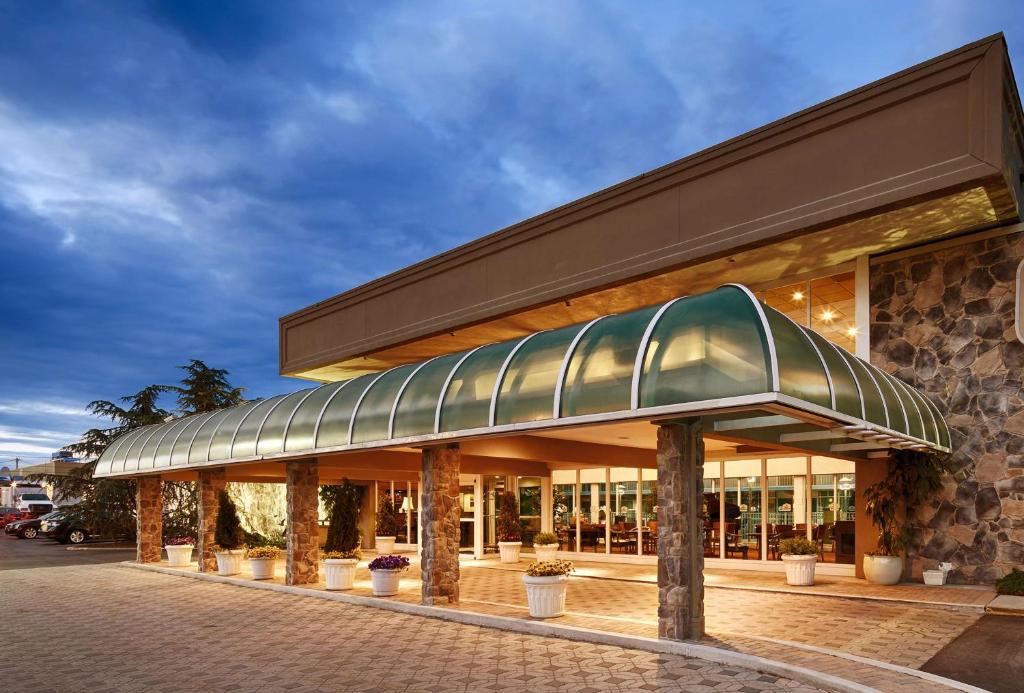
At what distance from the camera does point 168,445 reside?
23.9m

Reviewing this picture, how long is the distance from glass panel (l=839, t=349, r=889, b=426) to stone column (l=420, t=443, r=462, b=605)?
7085 mm

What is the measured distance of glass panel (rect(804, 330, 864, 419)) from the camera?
10.3 meters

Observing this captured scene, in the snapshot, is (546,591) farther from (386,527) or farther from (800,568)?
(386,527)

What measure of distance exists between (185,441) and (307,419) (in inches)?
287

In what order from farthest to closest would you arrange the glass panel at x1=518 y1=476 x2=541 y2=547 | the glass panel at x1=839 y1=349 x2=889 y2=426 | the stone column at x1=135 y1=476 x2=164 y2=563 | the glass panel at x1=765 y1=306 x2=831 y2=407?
the glass panel at x1=518 y1=476 x2=541 y2=547, the stone column at x1=135 y1=476 x2=164 y2=563, the glass panel at x1=839 y1=349 x2=889 y2=426, the glass panel at x1=765 y1=306 x2=831 y2=407

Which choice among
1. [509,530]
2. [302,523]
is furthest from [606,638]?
[509,530]

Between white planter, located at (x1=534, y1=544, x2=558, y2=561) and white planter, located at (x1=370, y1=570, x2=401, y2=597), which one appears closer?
white planter, located at (x1=370, y1=570, x2=401, y2=597)

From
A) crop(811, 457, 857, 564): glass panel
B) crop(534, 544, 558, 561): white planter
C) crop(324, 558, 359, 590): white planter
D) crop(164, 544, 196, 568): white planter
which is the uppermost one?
crop(811, 457, 857, 564): glass panel

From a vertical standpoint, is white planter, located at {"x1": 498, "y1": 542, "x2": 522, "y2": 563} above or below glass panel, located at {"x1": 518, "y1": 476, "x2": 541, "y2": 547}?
below

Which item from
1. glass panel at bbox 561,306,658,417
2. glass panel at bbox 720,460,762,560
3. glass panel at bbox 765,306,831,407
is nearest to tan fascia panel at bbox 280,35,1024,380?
glass panel at bbox 765,306,831,407

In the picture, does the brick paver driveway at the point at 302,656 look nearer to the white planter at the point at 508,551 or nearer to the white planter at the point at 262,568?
the white planter at the point at 262,568

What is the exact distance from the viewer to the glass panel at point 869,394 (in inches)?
442

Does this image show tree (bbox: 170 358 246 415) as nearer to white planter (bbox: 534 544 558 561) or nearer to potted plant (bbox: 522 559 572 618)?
white planter (bbox: 534 544 558 561)

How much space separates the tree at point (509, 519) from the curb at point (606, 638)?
30.8ft
